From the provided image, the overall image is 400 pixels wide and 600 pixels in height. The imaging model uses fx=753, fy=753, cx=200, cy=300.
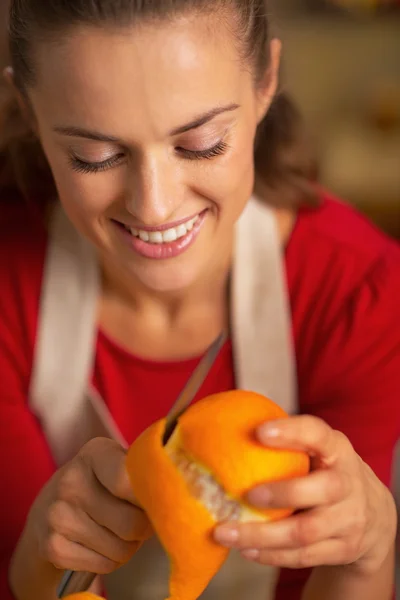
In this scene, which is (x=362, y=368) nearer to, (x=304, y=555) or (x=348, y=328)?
(x=348, y=328)

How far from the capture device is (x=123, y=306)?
0.81 metres

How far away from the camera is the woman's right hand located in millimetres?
520

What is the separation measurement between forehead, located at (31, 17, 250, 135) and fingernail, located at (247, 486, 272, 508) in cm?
25

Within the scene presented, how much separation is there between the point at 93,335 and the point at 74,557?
281 millimetres

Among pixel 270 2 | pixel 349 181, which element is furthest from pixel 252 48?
pixel 349 181

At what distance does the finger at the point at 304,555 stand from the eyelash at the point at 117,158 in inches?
11.2

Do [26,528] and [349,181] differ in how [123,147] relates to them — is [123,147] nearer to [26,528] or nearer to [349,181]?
[26,528]

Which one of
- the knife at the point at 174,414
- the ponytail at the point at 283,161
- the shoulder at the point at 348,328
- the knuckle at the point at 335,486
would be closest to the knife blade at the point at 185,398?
the knife at the point at 174,414

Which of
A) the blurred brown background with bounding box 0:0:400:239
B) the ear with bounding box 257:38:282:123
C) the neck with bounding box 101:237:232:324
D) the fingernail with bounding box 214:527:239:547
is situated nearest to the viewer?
the fingernail with bounding box 214:527:239:547

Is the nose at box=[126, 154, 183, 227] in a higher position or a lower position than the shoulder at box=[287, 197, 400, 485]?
higher

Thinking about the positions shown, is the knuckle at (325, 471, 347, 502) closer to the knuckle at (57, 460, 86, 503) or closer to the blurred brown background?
the knuckle at (57, 460, 86, 503)

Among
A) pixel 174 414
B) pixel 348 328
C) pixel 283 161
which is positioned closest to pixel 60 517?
pixel 174 414

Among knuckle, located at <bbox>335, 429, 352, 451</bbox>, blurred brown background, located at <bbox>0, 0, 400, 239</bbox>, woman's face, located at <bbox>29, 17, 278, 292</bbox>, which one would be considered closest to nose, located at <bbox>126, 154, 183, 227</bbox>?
woman's face, located at <bbox>29, 17, 278, 292</bbox>

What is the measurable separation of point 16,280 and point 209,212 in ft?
0.81
